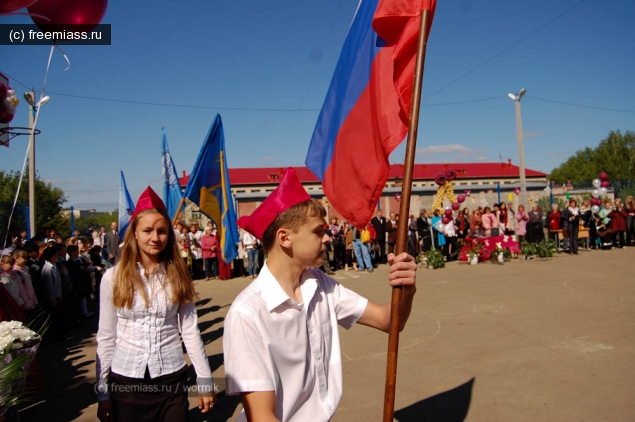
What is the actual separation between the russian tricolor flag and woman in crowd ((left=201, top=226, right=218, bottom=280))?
470 inches

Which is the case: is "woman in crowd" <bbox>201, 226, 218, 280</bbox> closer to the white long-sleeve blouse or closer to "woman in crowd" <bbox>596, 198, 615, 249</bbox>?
the white long-sleeve blouse

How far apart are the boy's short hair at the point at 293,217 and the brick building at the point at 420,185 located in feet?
71.8

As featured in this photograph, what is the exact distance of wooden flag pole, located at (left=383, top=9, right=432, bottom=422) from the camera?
2.08 m

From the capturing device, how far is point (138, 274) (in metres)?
2.91

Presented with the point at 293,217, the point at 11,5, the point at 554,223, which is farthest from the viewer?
the point at 554,223

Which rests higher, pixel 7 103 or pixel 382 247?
pixel 7 103

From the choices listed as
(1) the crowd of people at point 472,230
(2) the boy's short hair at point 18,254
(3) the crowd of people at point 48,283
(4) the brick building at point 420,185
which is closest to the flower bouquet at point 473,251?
(1) the crowd of people at point 472,230

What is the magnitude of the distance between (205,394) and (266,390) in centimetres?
118

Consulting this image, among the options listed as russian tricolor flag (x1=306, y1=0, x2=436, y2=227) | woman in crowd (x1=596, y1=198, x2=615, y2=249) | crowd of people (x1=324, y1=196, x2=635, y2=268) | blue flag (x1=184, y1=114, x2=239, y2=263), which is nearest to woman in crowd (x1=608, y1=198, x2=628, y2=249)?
crowd of people (x1=324, y1=196, x2=635, y2=268)

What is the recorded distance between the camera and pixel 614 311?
7.26 meters

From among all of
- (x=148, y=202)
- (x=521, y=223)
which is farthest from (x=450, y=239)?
(x=148, y=202)

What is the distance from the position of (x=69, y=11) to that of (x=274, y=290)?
8.10 feet

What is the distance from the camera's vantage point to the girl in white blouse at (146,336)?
2.77 m

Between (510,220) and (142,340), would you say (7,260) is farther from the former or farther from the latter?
(510,220)
